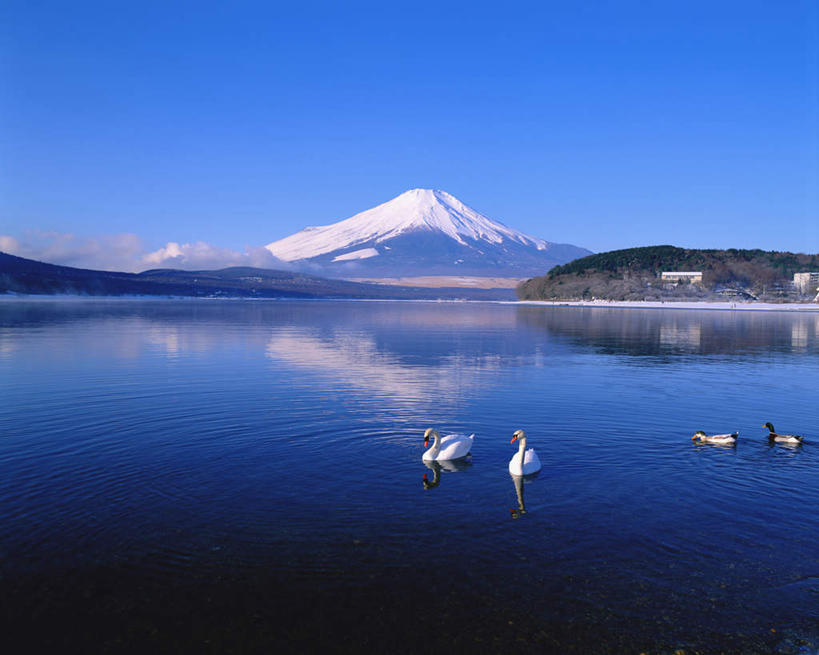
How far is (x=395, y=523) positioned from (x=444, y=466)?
4.40 metres

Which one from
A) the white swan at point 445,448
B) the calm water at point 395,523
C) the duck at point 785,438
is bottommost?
the calm water at point 395,523

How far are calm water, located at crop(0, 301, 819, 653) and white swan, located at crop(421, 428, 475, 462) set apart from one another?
0.44m

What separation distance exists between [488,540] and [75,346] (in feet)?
146

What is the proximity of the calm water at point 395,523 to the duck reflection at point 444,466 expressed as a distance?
0.72ft

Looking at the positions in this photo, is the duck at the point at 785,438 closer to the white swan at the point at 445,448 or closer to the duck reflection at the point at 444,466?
the duck reflection at the point at 444,466

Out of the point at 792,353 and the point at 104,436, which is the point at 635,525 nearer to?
the point at 104,436

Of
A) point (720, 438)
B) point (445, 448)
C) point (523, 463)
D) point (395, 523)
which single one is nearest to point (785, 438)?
point (720, 438)

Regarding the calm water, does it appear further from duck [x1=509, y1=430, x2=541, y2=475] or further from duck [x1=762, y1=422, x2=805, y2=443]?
duck [x1=762, y1=422, x2=805, y2=443]

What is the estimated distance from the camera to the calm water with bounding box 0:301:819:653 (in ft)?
31.2

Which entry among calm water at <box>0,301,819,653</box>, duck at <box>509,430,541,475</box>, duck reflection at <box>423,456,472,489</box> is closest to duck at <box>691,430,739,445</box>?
calm water at <box>0,301,819,653</box>

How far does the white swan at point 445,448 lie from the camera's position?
1728cm

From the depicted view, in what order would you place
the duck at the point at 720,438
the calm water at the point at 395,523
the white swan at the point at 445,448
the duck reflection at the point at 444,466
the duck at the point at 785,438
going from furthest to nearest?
1. the duck at the point at 785,438
2. the duck at the point at 720,438
3. the white swan at the point at 445,448
4. the duck reflection at the point at 444,466
5. the calm water at the point at 395,523

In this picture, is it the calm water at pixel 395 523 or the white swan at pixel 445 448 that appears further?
the white swan at pixel 445 448

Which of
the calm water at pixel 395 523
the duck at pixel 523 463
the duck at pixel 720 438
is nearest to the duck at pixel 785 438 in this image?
the calm water at pixel 395 523
